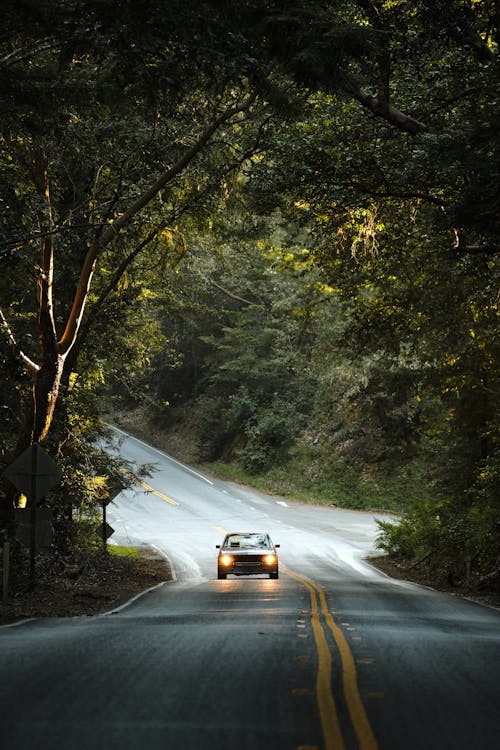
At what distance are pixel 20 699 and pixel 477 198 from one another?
9.49 m

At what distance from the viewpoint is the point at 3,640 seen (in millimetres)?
9992

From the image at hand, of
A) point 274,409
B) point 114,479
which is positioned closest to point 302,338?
point 114,479

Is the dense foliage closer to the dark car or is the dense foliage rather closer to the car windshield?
the dark car

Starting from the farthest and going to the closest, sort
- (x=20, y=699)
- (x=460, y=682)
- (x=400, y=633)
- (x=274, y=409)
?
(x=274, y=409) < (x=400, y=633) < (x=460, y=682) < (x=20, y=699)

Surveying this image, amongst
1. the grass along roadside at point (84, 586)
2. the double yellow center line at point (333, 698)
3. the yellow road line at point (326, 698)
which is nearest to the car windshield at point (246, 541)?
the grass along roadside at point (84, 586)

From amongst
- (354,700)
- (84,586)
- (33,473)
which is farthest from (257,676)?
(84,586)

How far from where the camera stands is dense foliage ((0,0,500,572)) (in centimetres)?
1026

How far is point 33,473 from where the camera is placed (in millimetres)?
16734

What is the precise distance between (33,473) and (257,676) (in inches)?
399

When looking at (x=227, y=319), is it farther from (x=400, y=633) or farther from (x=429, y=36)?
(x=400, y=633)

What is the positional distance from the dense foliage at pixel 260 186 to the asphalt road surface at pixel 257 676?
585 cm

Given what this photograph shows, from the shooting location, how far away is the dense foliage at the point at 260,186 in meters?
10.3

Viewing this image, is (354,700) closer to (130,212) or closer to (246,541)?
(130,212)

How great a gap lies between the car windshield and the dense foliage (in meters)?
4.35
